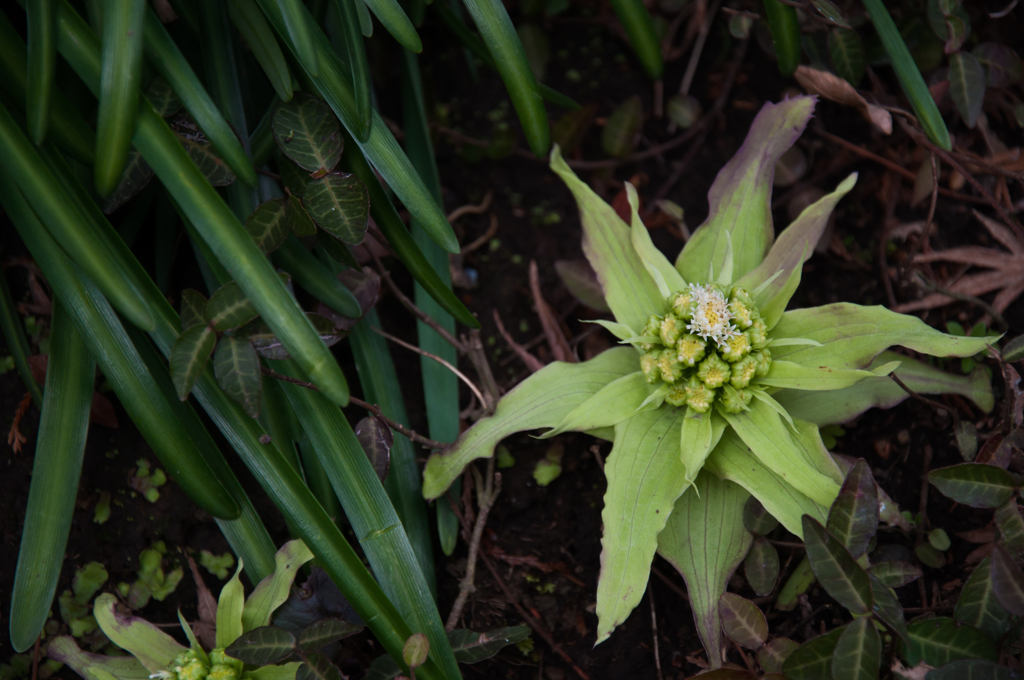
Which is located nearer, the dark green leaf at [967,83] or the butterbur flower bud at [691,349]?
the butterbur flower bud at [691,349]

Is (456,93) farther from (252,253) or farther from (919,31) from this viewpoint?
(919,31)

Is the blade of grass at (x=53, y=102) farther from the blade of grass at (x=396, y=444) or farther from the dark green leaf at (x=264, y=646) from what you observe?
the dark green leaf at (x=264, y=646)

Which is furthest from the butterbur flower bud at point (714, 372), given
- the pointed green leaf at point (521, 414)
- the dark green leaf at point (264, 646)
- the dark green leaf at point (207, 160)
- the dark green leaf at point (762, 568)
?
the dark green leaf at point (207, 160)

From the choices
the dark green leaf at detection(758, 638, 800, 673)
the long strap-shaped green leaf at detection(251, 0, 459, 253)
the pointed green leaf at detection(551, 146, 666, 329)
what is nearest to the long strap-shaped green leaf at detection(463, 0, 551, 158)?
the pointed green leaf at detection(551, 146, 666, 329)

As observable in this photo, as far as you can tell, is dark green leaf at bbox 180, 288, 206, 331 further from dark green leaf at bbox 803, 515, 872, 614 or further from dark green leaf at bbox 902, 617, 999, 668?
dark green leaf at bbox 902, 617, 999, 668

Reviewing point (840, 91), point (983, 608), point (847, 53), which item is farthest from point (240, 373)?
point (847, 53)
